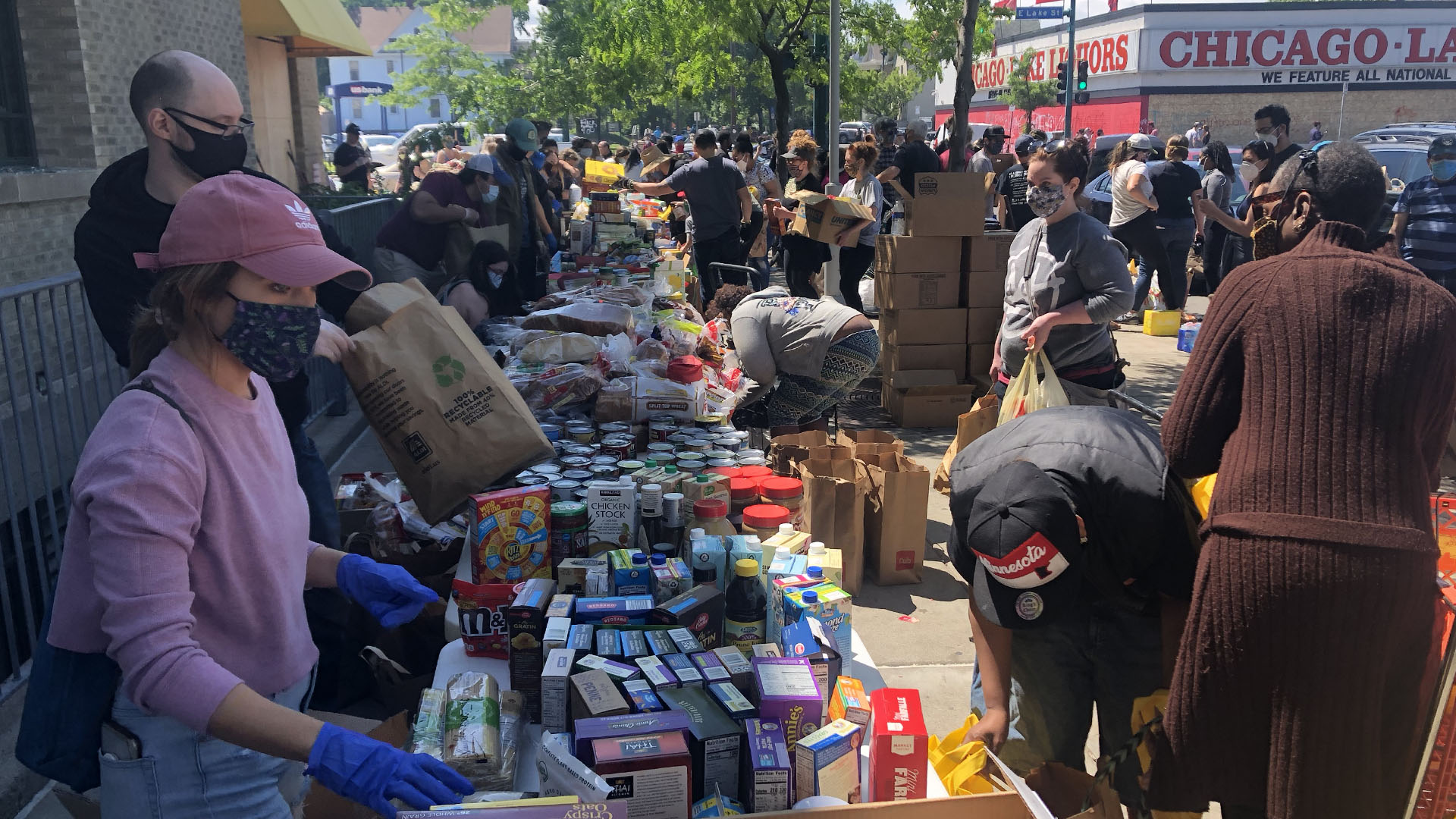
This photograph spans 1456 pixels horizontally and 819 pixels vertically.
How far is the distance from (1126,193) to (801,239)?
10.7 feet

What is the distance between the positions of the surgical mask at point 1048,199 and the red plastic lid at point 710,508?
242 centimetres

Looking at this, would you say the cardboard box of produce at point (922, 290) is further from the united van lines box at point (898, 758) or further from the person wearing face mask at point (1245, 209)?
the united van lines box at point (898, 758)

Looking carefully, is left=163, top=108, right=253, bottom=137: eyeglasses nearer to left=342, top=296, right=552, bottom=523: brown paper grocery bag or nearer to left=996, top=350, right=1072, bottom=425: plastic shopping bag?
left=342, top=296, right=552, bottom=523: brown paper grocery bag

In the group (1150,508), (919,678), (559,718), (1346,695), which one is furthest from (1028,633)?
(919,678)

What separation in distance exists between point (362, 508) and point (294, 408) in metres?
0.71

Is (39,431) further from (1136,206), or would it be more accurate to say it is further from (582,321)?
(1136,206)

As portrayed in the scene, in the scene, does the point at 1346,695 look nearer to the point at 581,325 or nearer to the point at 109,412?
the point at 109,412

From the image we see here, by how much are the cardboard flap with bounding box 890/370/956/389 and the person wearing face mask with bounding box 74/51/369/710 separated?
5227 mm

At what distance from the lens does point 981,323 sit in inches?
316

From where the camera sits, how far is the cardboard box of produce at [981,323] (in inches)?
314

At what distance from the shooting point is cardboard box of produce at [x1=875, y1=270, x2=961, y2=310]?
7.89 metres

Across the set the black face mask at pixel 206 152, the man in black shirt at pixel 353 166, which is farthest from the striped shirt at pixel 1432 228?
the man in black shirt at pixel 353 166

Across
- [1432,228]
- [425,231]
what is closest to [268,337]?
[425,231]

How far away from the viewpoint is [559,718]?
2.23m
